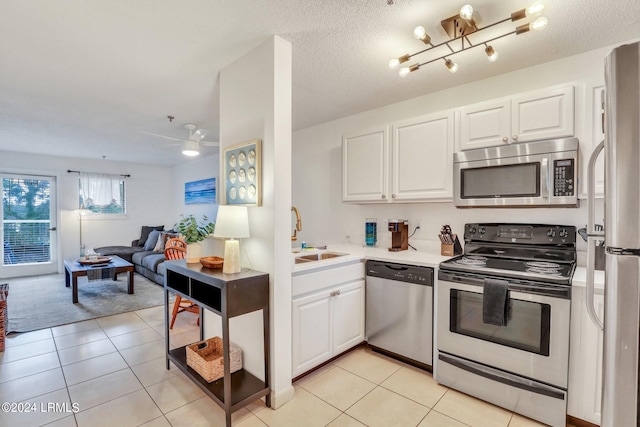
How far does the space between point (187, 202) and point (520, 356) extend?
649 cm

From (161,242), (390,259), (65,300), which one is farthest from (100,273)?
(390,259)

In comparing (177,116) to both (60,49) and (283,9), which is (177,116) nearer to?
(60,49)

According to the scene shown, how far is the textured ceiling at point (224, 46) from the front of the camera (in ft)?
5.65

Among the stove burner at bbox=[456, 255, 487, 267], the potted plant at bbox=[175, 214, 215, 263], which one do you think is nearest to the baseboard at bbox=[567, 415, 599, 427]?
the stove burner at bbox=[456, 255, 487, 267]

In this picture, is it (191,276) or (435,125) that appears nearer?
(191,276)

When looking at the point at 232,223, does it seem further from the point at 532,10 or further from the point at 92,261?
the point at 92,261

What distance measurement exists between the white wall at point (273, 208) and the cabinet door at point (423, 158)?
45.5 inches

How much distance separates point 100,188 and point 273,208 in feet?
20.7

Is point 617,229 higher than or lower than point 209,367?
higher

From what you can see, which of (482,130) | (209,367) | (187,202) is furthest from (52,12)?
(187,202)

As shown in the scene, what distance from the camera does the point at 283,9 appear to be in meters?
1.73

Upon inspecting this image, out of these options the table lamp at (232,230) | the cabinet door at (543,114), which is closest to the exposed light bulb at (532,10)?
the cabinet door at (543,114)

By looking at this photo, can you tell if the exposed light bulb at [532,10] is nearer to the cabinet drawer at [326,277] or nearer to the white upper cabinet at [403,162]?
the white upper cabinet at [403,162]

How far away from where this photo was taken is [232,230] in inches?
78.6
